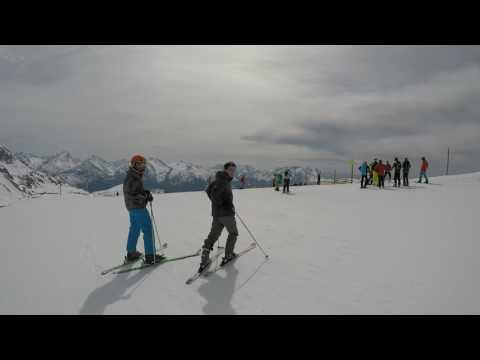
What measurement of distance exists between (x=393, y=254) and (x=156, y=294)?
570 centimetres

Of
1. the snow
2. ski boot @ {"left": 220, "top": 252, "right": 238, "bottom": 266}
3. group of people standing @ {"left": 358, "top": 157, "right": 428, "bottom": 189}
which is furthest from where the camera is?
group of people standing @ {"left": 358, "top": 157, "right": 428, "bottom": 189}

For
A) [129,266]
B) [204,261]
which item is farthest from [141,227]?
[204,261]

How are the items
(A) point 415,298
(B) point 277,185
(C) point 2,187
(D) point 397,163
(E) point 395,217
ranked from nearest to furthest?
(A) point 415,298, (E) point 395,217, (D) point 397,163, (B) point 277,185, (C) point 2,187

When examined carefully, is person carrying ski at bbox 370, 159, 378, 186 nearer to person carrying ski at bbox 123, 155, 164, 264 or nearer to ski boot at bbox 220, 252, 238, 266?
ski boot at bbox 220, 252, 238, 266

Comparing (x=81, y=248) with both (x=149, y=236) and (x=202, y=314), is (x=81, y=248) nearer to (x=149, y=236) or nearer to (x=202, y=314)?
(x=149, y=236)

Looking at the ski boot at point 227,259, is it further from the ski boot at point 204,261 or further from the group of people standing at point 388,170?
the group of people standing at point 388,170

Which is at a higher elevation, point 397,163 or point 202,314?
point 397,163

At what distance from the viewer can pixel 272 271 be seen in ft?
17.8

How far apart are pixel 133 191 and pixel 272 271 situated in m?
3.66

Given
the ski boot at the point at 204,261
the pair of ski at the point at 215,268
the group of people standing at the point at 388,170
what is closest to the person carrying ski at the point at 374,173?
the group of people standing at the point at 388,170

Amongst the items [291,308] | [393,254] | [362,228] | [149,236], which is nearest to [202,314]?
[291,308]

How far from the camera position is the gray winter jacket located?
18.2ft

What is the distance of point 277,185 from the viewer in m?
24.5

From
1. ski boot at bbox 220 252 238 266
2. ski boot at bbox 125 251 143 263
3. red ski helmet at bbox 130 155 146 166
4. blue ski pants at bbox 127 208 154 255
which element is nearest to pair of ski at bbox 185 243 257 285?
ski boot at bbox 220 252 238 266
